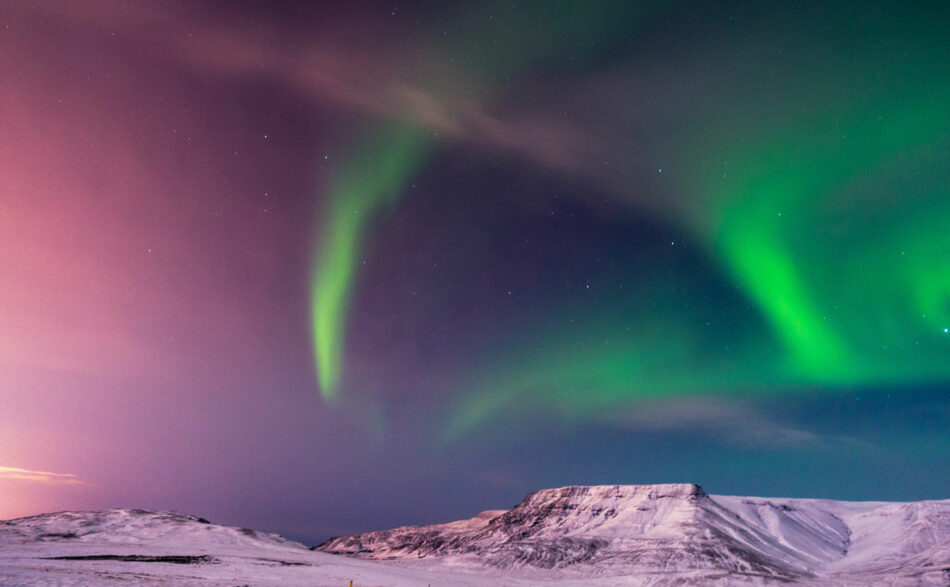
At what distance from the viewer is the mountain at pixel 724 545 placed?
Answer: 413 feet

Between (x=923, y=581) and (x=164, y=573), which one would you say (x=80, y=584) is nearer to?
(x=164, y=573)

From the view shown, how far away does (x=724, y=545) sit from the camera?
151m

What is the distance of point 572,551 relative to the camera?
159 m

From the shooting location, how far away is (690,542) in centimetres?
15425

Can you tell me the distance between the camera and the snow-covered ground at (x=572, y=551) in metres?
83.1

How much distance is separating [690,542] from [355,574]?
10105 centimetres

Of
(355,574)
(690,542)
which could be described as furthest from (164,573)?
(690,542)

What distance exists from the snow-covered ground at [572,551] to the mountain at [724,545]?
51 centimetres

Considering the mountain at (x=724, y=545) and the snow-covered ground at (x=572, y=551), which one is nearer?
the snow-covered ground at (x=572, y=551)

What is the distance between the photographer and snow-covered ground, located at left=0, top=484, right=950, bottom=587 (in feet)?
273

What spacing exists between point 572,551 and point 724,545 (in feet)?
135

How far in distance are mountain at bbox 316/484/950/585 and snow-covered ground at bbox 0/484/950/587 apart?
1.68 ft

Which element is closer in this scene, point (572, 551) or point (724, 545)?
point (724, 545)

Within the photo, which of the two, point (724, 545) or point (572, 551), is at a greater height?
point (572, 551)
